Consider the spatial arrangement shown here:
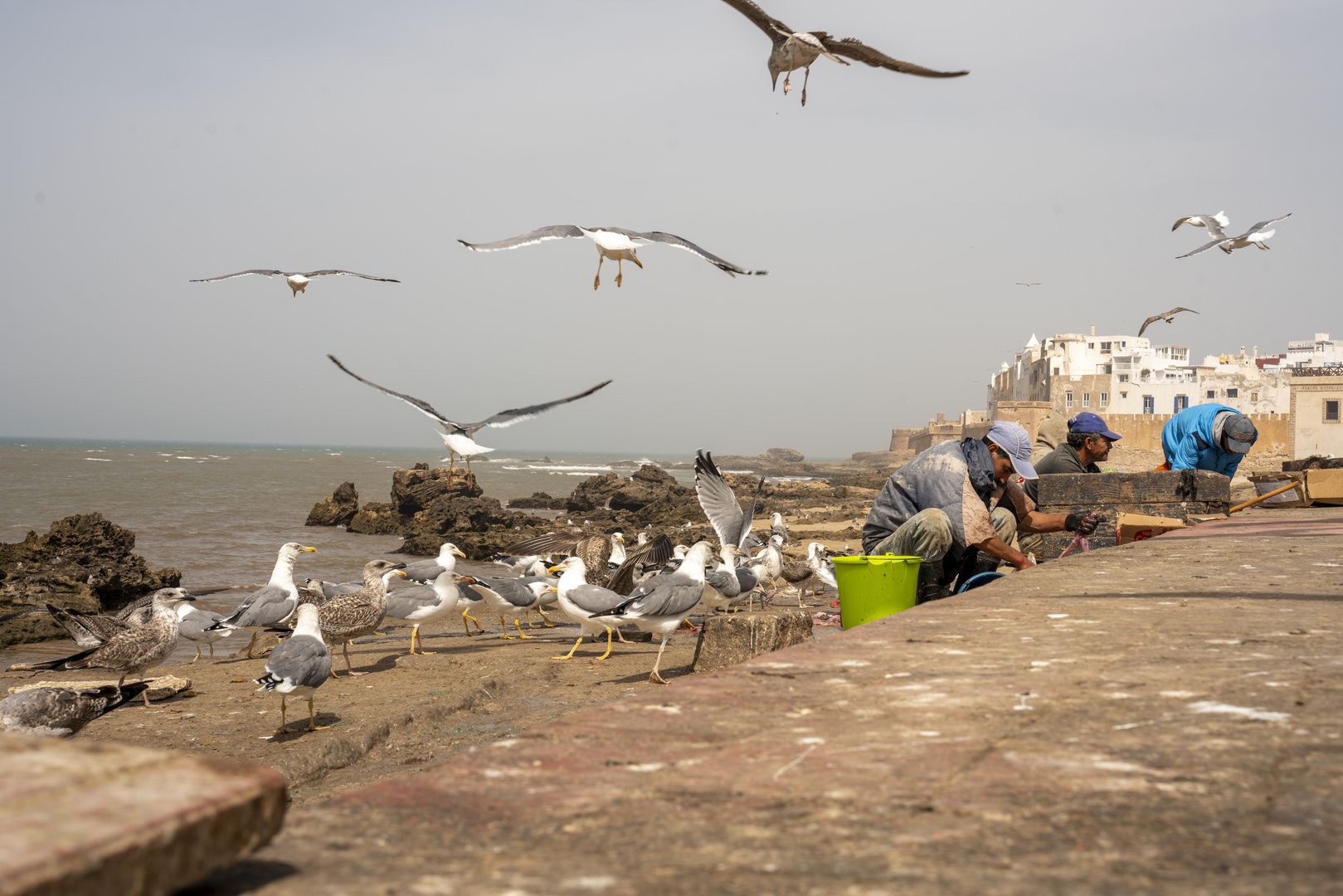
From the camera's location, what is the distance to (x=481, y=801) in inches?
61.6

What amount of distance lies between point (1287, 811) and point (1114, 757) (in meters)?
0.32

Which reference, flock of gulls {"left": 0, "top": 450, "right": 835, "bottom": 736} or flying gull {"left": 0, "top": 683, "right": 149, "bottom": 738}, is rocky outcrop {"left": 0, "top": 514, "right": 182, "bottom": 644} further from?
flying gull {"left": 0, "top": 683, "right": 149, "bottom": 738}

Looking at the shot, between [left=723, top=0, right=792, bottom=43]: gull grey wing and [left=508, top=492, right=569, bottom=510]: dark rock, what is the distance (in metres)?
27.8

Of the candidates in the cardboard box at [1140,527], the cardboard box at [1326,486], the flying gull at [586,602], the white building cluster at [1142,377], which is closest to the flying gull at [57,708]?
the flying gull at [586,602]

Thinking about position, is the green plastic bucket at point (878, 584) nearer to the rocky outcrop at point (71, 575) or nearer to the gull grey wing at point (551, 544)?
the gull grey wing at point (551, 544)

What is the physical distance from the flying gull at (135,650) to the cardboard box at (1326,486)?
10.3m

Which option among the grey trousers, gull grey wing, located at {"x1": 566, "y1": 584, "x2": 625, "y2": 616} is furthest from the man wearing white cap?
gull grey wing, located at {"x1": 566, "y1": 584, "x2": 625, "y2": 616}

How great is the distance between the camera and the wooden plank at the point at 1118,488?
24.5 feet

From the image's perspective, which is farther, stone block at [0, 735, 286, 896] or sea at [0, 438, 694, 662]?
sea at [0, 438, 694, 662]

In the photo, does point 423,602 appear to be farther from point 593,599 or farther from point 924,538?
point 924,538

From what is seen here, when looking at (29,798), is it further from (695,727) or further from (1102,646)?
(1102,646)

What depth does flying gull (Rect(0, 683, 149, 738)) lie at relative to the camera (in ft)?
18.2

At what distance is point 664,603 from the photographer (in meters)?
7.05

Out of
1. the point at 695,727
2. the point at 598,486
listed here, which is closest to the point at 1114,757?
the point at 695,727
